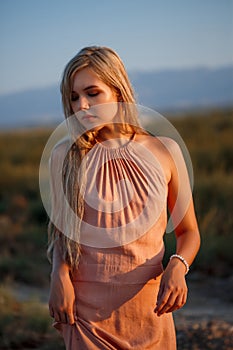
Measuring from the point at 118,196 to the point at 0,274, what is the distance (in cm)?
541

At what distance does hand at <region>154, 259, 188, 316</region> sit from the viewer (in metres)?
1.93

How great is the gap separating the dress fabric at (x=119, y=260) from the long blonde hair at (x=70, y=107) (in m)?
0.03

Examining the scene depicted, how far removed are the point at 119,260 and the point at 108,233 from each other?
0.09 meters

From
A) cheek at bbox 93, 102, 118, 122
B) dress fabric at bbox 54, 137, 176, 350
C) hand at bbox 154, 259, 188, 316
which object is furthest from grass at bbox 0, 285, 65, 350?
cheek at bbox 93, 102, 118, 122

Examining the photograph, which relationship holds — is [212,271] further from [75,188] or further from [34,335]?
[75,188]

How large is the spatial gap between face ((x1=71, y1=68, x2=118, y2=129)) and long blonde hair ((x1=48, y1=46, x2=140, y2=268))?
0.05 ft

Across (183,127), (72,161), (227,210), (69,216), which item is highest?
(72,161)

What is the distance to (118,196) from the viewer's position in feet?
6.55

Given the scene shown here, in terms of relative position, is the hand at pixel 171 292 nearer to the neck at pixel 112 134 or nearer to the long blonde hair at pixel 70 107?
the long blonde hair at pixel 70 107

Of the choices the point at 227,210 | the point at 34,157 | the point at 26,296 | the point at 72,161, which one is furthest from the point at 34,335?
the point at 34,157

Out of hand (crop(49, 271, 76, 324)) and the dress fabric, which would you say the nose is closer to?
the dress fabric

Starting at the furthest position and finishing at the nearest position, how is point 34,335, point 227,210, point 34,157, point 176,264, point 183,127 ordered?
point 183,127 → point 34,157 → point 227,210 → point 34,335 → point 176,264

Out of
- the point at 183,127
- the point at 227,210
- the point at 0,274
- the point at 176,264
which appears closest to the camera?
the point at 176,264

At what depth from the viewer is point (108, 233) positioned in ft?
6.49
